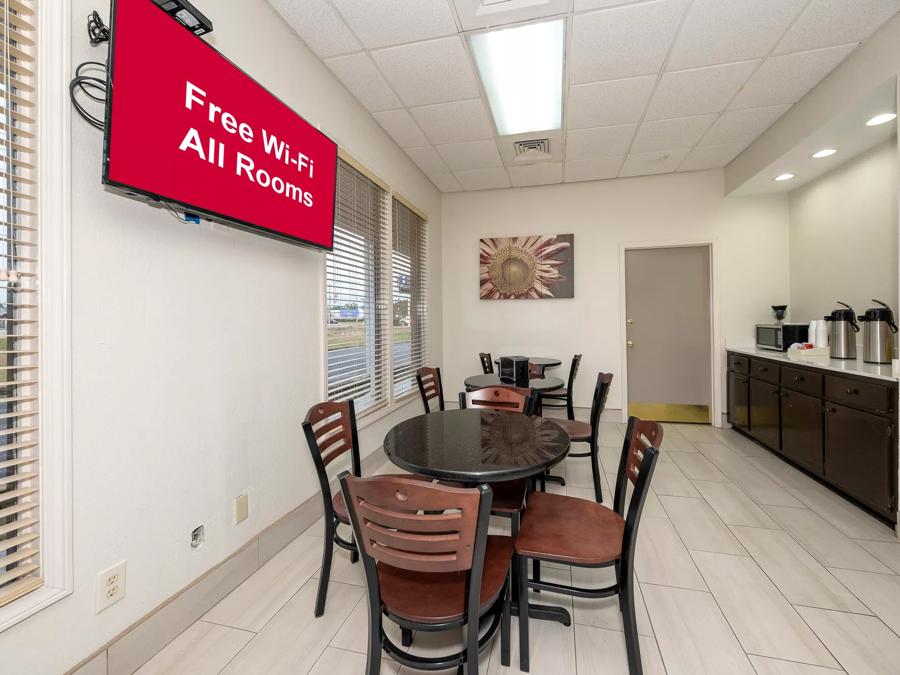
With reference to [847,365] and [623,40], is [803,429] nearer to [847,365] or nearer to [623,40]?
[847,365]

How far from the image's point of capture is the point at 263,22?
225 centimetres

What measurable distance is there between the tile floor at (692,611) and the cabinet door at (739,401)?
1.58 meters

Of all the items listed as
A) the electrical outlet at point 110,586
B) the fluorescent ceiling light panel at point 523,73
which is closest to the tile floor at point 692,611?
the electrical outlet at point 110,586

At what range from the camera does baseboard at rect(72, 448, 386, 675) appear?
1.46 metres

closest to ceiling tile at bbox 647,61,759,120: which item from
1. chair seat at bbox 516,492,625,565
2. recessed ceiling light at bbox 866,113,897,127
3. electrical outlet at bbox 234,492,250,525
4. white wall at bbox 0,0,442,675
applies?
recessed ceiling light at bbox 866,113,897,127

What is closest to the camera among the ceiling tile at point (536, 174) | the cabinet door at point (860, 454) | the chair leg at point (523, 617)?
the chair leg at point (523, 617)

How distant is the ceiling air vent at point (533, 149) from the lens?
4.07 m

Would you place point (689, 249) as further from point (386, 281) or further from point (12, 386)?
point (12, 386)

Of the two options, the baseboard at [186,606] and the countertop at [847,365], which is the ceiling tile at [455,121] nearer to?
the baseboard at [186,606]

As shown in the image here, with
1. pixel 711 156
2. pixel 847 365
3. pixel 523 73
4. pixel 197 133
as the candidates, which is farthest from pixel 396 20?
pixel 847 365

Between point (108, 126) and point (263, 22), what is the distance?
1.49 m

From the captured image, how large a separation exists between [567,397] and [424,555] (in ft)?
11.2

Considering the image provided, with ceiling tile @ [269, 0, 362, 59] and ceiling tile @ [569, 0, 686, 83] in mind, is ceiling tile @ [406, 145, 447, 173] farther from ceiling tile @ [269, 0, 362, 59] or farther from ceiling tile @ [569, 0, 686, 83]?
ceiling tile @ [569, 0, 686, 83]

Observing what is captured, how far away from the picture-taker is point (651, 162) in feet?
15.0
